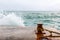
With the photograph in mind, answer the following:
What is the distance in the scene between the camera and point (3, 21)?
4.13 m

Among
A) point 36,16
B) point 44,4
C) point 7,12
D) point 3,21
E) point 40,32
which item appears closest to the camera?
point 40,32

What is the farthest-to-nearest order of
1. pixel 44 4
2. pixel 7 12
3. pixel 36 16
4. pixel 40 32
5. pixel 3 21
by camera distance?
pixel 36 16
pixel 3 21
pixel 7 12
pixel 44 4
pixel 40 32

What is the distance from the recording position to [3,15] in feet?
12.8

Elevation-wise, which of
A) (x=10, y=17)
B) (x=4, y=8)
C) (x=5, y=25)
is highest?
(x=4, y=8)

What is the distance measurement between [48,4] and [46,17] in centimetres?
155

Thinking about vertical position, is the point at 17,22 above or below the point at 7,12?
below

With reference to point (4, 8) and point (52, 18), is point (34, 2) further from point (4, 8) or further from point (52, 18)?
point (52, 18)

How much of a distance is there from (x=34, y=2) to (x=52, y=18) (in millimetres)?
1655

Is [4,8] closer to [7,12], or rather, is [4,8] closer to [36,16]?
[7,12]

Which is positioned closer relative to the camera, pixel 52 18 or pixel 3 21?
pixel 3 21

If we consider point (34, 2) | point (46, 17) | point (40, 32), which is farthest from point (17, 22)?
point (40, 32)

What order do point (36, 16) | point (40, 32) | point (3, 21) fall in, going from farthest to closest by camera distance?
point (36, 16) → point (3, 21) → point (40, 32)

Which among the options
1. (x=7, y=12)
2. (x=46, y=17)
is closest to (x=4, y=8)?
(x=7, y=12)

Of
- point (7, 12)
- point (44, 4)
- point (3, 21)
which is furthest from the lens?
point (3, 21)
